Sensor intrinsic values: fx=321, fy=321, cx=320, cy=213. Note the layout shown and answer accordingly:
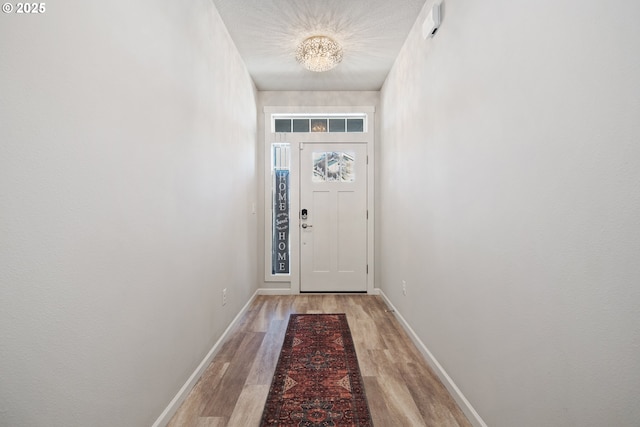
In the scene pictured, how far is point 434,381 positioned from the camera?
2123 mm

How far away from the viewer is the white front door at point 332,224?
431 cm

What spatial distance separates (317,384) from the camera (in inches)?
82.0

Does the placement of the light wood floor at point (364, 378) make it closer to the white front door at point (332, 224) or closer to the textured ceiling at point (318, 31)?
the white front door at point (332, 224)

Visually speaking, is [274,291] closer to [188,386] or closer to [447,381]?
[188,386]

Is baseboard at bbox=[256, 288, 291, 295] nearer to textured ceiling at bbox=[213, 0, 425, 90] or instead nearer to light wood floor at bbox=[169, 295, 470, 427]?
light wood floor at bbox=[169, 295, 470, 427]

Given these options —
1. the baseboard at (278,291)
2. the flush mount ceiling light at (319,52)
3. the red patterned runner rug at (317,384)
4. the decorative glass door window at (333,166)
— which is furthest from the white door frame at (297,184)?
the red patterned runner rug at (317,384)

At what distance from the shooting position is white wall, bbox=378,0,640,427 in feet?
2.89

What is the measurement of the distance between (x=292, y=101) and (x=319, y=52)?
1.38m

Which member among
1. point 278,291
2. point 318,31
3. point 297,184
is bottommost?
point 278,291

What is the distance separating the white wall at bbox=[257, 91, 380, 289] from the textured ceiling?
0.37 m
